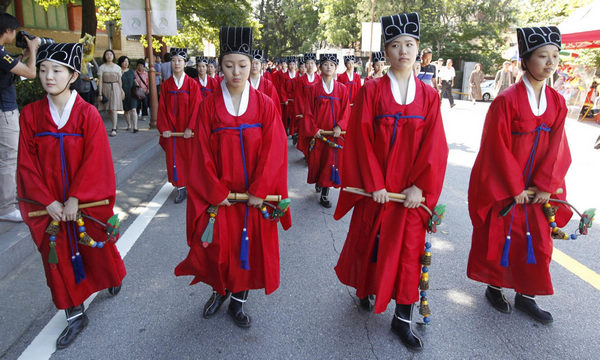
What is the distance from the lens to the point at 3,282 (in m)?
3.60

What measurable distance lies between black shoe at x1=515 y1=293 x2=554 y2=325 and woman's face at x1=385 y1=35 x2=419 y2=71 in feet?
6.27

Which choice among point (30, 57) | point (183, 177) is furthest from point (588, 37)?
point (30, 57)

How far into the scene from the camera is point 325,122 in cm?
641

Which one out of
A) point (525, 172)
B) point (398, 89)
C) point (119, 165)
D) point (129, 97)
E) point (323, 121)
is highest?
point (398, 89)

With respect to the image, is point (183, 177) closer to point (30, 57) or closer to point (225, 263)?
point (30, 57)

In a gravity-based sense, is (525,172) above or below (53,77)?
below

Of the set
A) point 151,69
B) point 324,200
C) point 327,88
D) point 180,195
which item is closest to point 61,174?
point 180,195

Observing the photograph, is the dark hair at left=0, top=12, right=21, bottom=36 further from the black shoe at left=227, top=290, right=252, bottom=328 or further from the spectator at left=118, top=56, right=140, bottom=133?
the spectator at left=118, top=56, right=140, bottom=133

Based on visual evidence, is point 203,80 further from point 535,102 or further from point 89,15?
point 89,15

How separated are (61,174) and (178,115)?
11.1 ft

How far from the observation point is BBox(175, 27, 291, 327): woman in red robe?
9.62ft

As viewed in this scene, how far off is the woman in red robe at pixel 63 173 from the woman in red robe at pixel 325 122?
3.55 metres

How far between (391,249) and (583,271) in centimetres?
228

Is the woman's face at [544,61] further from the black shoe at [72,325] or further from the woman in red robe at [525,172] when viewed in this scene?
the black shoe at [72,325]
